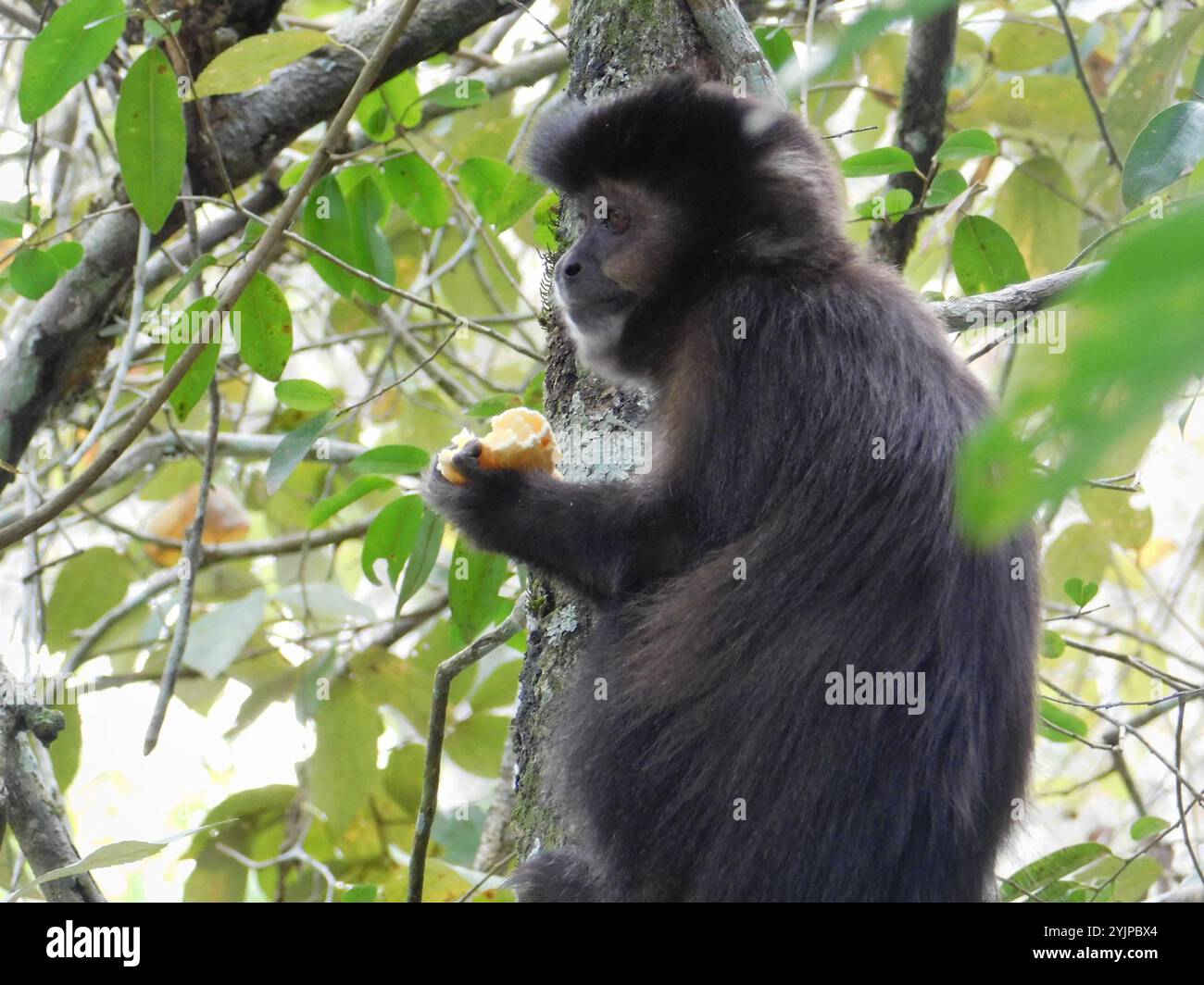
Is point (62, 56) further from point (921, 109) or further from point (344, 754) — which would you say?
point (921, 109)

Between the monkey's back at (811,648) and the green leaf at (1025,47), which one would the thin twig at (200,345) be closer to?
the monkey's back at (811,648)

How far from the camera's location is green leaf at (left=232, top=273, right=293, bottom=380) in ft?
12.2

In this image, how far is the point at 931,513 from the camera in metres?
2.61

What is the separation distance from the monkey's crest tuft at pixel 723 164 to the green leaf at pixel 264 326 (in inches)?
39.9

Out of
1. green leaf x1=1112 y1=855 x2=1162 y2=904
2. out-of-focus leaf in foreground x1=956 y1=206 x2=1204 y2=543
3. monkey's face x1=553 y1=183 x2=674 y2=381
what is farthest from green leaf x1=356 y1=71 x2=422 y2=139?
out-of-focus leaf in foreground x1=956 y1=206 x2=1204 y2=543

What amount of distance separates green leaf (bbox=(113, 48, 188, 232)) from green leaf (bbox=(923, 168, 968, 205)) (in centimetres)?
230

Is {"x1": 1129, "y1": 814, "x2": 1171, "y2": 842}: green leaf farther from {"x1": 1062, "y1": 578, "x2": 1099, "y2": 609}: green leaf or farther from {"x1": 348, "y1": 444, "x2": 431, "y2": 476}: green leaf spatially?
{"x1": 348, "y1": 444, "x2": 431, "y2": 476}: green leaf

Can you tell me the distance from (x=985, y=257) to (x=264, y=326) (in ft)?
7.71

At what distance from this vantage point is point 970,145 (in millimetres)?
3674

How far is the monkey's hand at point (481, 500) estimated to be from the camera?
312 cm

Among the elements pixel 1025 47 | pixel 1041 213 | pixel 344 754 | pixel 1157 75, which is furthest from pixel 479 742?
pixel 1025 47
